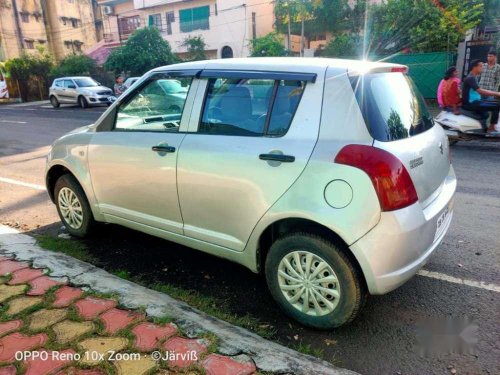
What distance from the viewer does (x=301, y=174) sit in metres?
2.60

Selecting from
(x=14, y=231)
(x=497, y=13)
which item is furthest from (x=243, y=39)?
(x=14, y=231)

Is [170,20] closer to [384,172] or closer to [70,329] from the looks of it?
[70,329]

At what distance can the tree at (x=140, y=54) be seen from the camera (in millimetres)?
25891

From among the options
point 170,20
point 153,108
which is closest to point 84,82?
point 170,20

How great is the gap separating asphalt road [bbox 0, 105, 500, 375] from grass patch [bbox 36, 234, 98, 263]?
3.9 inches

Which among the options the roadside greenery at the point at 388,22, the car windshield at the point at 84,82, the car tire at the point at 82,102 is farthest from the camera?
the car windshield at the point at 84,82

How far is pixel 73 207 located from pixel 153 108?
1.42 m

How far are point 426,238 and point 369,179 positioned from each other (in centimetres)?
60

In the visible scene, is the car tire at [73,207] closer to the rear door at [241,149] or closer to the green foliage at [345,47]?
the rear door at [241,149]

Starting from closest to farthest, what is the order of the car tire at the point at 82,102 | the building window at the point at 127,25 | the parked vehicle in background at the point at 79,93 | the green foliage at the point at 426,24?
the green foliage at the point at 426,24 < the parked vehicle in background at the point at 79,93 < the car tire at the point at 82,102 < the building window at the point at 127,25

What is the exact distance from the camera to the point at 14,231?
449 centimetres

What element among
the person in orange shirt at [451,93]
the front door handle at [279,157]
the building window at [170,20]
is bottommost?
the person in orange shirt at [451,93]

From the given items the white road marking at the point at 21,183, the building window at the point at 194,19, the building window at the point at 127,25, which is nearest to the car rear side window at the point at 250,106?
the white road marking at the point at 21,183

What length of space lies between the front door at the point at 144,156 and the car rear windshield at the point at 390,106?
4.43 feet
